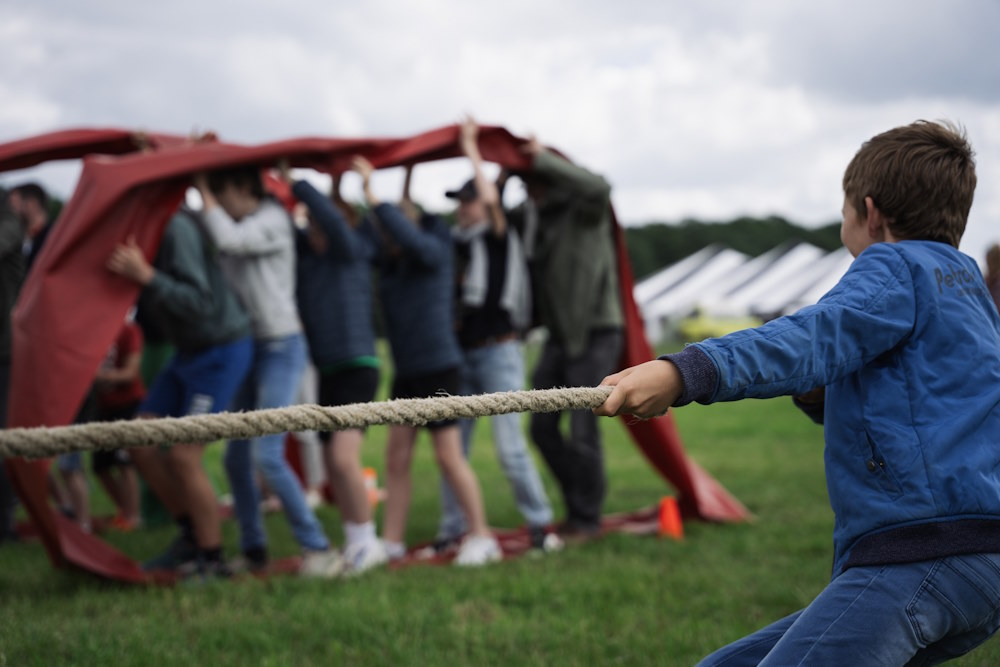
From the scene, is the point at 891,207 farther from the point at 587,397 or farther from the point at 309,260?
the point at 309,260

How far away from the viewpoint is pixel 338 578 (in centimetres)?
470

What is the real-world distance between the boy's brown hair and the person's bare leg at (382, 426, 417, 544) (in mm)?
3715

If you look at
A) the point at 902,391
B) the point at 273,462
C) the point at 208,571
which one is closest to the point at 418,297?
the point at 273,462

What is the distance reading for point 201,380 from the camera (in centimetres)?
495

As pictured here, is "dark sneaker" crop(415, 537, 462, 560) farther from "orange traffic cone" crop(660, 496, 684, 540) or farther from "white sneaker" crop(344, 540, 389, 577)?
"orange traffic cone" crop(660, 496, 684, 540)

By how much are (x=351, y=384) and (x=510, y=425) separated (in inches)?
38.4

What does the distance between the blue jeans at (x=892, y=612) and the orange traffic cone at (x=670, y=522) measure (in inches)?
152

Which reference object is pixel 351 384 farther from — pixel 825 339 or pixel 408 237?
pixel 825 339

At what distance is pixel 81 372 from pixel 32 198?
267 centimetres

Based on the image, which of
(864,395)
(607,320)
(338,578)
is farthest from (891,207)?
(607,320)

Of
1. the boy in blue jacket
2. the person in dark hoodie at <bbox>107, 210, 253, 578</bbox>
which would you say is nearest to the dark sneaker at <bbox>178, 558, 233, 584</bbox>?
the person in dark hoodie at <bbox>107, 210, 253, 578</bbox>

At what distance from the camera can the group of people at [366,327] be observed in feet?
16.3

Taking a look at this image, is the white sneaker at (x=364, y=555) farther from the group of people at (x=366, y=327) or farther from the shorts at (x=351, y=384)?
the shorts at (x=351, y=384)

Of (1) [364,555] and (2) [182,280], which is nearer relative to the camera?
(2) [182,280]
